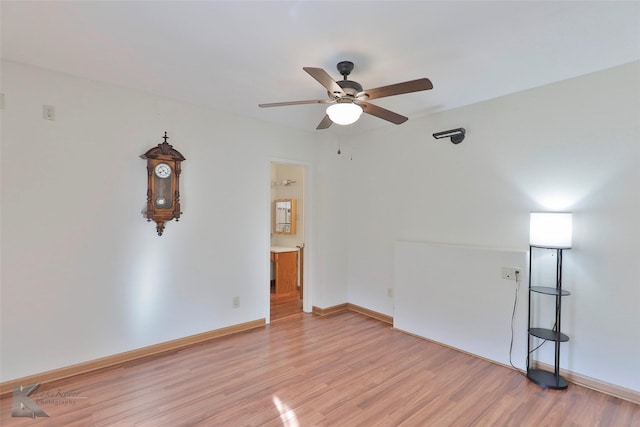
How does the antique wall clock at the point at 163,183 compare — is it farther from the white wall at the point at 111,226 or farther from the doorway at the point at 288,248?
the doorway at the point at 288,248

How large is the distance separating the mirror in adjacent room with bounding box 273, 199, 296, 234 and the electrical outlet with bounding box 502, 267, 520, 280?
3.53 m

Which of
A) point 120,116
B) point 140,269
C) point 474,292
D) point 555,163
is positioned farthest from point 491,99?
point 140,269

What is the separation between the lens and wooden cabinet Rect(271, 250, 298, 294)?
518cm

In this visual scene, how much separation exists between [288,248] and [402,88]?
12.8ft

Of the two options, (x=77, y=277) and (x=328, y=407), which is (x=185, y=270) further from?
(x=328, y=407)

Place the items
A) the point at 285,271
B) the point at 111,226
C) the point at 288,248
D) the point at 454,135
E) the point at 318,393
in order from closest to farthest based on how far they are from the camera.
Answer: the point at 318,393 < the point at 111,226 < the point at 454,135 < the point at 285,271 < the point at 288,248

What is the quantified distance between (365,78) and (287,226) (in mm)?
3509

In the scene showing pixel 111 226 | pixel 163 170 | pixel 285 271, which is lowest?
pixel 285 271

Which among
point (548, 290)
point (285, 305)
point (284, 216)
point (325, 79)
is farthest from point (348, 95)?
point (284, 216)

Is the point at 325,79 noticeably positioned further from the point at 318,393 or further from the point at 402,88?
the point at 318,393

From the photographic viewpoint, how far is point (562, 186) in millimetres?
2660

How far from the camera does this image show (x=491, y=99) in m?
3.06

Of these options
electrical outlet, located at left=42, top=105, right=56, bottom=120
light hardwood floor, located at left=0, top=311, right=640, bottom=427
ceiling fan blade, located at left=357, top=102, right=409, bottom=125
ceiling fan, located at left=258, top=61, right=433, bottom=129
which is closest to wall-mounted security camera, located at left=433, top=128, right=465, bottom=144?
ceiling fan blade, located at left=357, top=102, right=409, bottom=125

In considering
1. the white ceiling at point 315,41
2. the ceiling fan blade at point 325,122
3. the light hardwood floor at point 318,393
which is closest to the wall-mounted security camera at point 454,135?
the white ceiling at point 315,41
